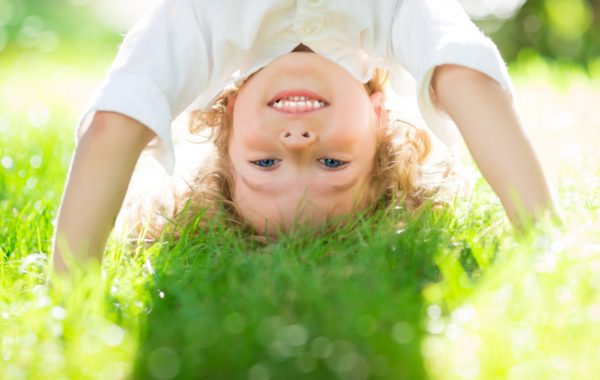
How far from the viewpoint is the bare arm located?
1.92m

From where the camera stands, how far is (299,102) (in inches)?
93.0

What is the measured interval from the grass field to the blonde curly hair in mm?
117

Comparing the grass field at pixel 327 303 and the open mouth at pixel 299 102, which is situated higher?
the open mouth at pixel 299 102

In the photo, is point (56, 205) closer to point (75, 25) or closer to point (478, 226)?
point (478, 226)

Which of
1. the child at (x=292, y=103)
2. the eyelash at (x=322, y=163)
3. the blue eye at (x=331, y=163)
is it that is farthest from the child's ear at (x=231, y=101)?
the blue eye at (x=331, y=163)

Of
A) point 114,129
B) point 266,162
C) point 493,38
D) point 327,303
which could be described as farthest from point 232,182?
point 493,38

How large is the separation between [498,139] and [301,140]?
59cm

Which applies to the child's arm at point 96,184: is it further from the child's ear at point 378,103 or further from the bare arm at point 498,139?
the child's ear at point 378,103

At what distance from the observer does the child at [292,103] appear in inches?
77.0

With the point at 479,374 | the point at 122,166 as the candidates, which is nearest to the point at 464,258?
the point at 479,374

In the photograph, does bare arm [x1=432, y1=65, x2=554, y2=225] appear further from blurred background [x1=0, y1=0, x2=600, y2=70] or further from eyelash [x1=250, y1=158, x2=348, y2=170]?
blurred background [x1=0, y1=0, x2=600, y2=70]

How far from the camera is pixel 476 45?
1969 millimetres

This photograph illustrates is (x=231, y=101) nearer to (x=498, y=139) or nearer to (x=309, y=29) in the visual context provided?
(x=309, y=29)

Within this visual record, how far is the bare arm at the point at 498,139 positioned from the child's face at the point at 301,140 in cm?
43
